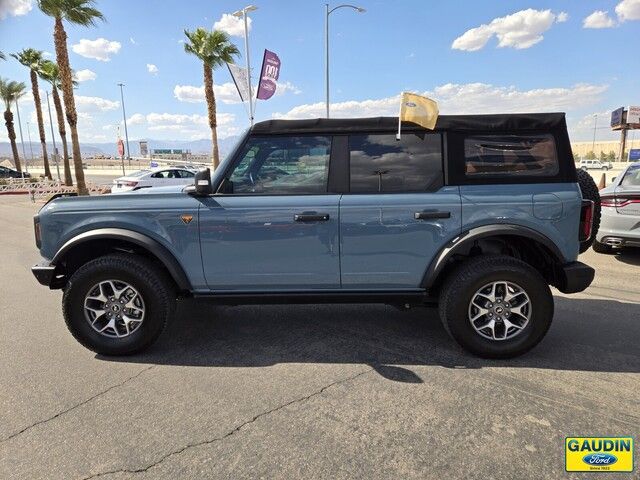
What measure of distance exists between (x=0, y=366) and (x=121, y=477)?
1.99m

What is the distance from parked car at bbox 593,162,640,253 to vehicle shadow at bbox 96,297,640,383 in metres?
1.84

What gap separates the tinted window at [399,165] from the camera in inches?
136

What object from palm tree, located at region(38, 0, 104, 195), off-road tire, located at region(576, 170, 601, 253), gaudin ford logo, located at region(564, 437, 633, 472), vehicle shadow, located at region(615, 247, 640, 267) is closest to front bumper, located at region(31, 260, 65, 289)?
gaudin ford logo, located at region(564, 437, 633, 472)

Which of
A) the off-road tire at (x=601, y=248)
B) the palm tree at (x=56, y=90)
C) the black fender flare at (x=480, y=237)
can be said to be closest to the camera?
the black fender flare at (x=480, y=237)

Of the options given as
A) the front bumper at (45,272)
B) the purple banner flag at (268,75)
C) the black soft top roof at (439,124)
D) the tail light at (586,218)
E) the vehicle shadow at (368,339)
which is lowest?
the vehicle shadow at (368,339)

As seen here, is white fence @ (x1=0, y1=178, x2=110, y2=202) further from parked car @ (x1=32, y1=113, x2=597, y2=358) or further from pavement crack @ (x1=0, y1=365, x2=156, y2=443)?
pavement crack @ (x1=0, y1=365, x2=156, y2=443)

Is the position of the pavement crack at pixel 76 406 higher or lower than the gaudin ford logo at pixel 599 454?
higher

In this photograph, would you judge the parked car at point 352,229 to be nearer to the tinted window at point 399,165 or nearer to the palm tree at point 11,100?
the tinted window at point 399,165

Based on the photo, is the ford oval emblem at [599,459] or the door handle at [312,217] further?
the door handle at [312,217]

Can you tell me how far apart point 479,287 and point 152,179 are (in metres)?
17.0

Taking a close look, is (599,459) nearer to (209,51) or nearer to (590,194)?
(590,194)

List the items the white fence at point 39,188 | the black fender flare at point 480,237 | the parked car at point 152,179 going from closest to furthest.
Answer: the black fender flare at point 480,237
the parked car at point 152,179
the white fence at point 39,188

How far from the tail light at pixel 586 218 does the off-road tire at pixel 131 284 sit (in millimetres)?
3379

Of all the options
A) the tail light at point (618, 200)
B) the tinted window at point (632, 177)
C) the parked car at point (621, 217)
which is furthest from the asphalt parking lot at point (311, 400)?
the tinted window at point (632, 177)
